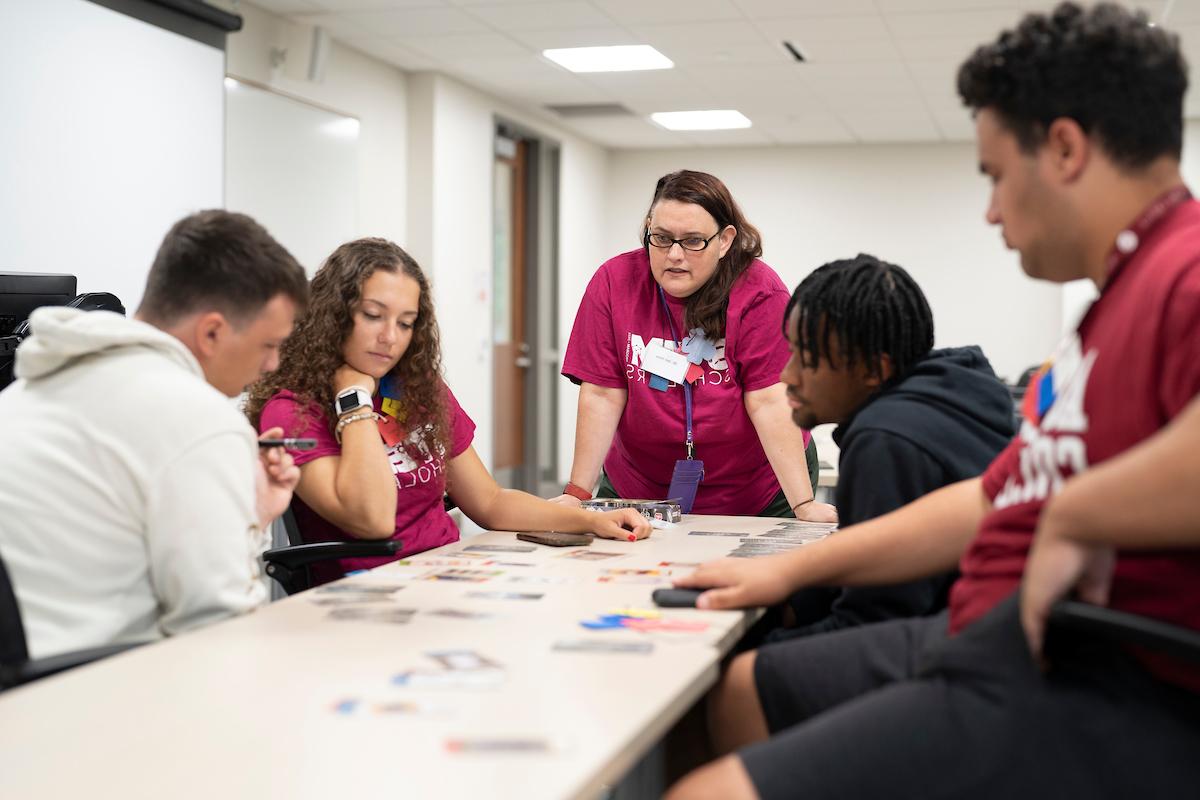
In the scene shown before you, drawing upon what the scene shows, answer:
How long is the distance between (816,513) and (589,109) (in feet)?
19.3

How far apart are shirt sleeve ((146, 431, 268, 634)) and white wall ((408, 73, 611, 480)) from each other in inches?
213

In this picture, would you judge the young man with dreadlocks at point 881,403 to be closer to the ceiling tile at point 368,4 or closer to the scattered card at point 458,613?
the scattered card at point 458,613

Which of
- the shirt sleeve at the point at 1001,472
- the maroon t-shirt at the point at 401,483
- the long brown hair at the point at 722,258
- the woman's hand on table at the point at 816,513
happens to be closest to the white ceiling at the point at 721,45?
the long brown hair at the point at 722,258

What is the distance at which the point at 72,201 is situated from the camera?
168 inches

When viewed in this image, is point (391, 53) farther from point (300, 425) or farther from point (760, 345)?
point (300, 425)

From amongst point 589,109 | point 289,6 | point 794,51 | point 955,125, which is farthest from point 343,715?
point 955,125

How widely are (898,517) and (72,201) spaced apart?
3617 mm

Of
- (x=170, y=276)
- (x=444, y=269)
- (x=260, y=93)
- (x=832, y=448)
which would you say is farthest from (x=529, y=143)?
(x=170, y=276)

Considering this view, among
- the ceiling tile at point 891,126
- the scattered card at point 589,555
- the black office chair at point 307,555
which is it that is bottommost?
the black office chair at point 307,555

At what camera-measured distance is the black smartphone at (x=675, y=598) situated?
5.58ft

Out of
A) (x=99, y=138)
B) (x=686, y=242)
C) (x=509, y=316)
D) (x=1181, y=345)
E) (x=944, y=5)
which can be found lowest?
(x=1181, y=345)

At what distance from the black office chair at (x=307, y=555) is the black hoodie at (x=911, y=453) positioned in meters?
0.86

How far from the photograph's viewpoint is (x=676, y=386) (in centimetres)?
292

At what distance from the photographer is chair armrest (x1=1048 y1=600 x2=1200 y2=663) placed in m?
1.04
